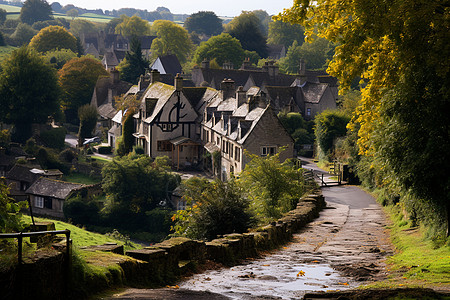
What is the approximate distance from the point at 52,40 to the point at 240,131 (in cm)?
8988

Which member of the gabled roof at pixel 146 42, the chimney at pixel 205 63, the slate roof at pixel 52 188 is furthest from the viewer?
the gabled roof at pixel 146 42

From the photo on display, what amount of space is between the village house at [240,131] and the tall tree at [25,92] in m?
27.6

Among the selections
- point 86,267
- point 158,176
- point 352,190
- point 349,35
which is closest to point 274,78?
point 158,176

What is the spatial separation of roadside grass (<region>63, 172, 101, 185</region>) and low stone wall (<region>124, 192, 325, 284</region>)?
45.6 metres

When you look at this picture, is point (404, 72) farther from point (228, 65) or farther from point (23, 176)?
point (228, 65)

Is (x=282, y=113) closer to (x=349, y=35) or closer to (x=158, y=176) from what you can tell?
(x=158, y=176)

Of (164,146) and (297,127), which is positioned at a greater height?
(297,127)

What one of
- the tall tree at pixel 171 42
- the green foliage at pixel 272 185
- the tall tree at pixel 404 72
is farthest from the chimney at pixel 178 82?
the tall tree at pixel 171 42

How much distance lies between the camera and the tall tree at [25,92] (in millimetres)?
78875

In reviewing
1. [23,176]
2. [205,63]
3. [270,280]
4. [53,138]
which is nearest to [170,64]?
[205,63]

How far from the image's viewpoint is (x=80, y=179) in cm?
6644

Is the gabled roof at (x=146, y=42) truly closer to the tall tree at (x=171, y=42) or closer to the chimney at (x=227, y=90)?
the tall tree at (x=171, y=42)

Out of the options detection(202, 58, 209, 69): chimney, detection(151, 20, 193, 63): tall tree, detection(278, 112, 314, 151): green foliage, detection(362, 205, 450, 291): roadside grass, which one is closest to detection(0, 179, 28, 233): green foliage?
detection(362, 205, 450, 291): roadside grass

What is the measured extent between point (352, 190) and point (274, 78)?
58.1 m
